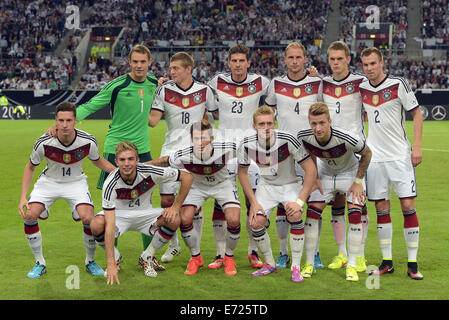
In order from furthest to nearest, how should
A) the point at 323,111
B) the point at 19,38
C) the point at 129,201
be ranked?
the point at 19,38, the point at 129,201, the point at 323,111

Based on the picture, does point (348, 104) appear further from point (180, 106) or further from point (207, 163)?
point (180, 106)

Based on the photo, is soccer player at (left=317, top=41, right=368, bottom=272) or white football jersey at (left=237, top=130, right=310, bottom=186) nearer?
white football jersey at (left=237, top=130, right=310, bottom=186)

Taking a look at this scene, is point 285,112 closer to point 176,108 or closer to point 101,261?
point 176,108

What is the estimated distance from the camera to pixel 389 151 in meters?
6.51

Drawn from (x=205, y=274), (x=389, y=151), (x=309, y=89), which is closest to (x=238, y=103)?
(x=309, y=89)

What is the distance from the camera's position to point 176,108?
23.9ft

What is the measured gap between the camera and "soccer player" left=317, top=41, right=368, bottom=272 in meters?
6.78

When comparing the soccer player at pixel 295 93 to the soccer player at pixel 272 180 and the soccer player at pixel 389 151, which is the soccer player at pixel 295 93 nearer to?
the soccer player at pixel 272 180

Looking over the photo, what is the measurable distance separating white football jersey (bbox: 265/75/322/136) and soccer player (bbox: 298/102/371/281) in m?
0.64

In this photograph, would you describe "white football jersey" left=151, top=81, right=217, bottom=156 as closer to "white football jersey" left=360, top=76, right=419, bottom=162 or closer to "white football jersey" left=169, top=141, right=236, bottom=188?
"white football jersey" left=169, top=141, right=236, bottom=188

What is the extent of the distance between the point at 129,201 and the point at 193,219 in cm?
89

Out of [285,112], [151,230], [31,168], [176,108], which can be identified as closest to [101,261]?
[151,230]

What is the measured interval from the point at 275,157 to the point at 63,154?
2274mm

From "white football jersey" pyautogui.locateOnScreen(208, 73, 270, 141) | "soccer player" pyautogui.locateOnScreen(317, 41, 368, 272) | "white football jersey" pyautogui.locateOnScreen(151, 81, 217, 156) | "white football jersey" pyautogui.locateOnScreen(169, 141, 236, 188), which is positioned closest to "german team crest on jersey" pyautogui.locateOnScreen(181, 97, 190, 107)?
"white football jersey" pyautogui.locateOnScreen(151, 81, 217, 156)
